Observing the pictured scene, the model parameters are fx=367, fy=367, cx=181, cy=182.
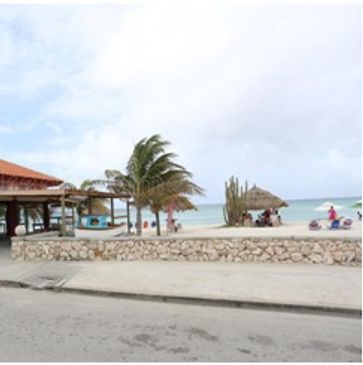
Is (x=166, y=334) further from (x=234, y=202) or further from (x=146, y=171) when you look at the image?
(x=234, y=202)

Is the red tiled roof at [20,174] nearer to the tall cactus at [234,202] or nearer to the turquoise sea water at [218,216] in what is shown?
the turquoise sea water at [218,216]

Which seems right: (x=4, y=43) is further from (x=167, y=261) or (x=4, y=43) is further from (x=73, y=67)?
(x=167, y=261)

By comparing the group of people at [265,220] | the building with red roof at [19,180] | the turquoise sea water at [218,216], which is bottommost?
the turquoise sea water at [218,216]

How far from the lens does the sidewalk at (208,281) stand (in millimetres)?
6555

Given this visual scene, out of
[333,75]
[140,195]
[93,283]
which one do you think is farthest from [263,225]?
[93,283]

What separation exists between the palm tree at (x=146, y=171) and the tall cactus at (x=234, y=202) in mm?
10765

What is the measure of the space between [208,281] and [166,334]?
3101mm

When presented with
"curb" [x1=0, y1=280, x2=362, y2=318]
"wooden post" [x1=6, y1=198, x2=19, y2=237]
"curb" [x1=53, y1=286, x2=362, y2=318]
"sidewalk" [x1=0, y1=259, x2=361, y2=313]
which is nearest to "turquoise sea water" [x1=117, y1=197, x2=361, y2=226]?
"wooden post" [x1=6, y1=198, x2=19, y2=237]

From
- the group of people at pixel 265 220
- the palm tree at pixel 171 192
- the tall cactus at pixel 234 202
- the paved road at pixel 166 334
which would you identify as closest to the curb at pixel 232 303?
the paved road at pixel 166 334

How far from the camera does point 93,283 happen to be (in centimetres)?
812

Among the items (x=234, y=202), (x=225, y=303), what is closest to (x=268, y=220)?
(x=234, y=202)

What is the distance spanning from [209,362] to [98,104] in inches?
615

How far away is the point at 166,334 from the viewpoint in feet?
16.5

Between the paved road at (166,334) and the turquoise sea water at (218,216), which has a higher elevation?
the paved road at (166,334)
